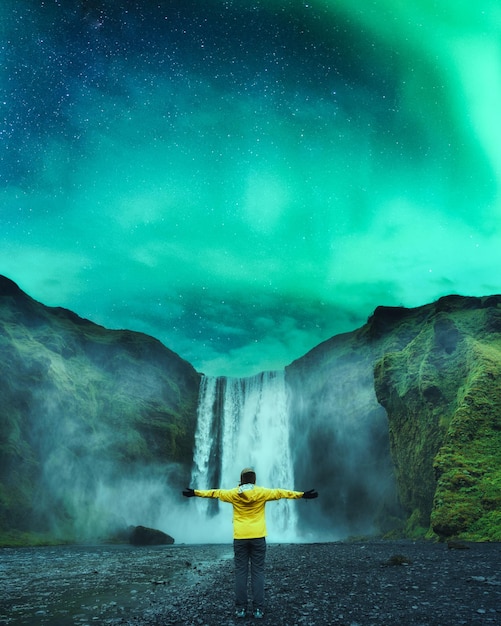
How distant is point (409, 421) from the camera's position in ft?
106

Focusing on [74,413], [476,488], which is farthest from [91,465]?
[476,488]

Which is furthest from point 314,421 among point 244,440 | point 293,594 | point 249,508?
point 249,508

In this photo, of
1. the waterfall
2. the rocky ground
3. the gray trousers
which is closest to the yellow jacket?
the gray trousers

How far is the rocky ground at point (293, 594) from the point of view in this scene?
6.91 meters

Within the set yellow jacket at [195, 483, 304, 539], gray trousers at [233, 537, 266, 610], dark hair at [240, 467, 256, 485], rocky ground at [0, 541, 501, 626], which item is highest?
dark hair at [240, 467, 256, 485]

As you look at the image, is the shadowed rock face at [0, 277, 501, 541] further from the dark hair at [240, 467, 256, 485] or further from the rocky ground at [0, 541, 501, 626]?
the dark hair at [240, 467, 256, 485]

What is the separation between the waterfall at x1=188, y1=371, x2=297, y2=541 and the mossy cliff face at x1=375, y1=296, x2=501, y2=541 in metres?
19.1

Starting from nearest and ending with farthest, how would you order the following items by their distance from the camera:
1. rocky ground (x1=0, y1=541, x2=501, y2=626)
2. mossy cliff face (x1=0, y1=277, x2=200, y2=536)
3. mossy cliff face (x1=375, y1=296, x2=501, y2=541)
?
rocky ground (x1=0, y1=541, x2=501, y2=626) → mossy cliff face (x1=375, y1=296, x2=501, y2=541) → mossy cliff face (x1=0, y1=277, x2=200, y2=536)

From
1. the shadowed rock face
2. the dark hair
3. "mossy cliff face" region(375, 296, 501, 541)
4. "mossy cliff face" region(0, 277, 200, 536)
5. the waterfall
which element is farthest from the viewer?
the waterfall

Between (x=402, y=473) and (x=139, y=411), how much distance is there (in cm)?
3220

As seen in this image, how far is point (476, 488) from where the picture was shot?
21.3 metres

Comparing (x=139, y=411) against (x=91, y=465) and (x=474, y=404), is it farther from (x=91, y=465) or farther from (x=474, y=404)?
(x=474, y=404)

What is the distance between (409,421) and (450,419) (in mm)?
5219

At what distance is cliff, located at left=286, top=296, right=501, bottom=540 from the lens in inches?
880
